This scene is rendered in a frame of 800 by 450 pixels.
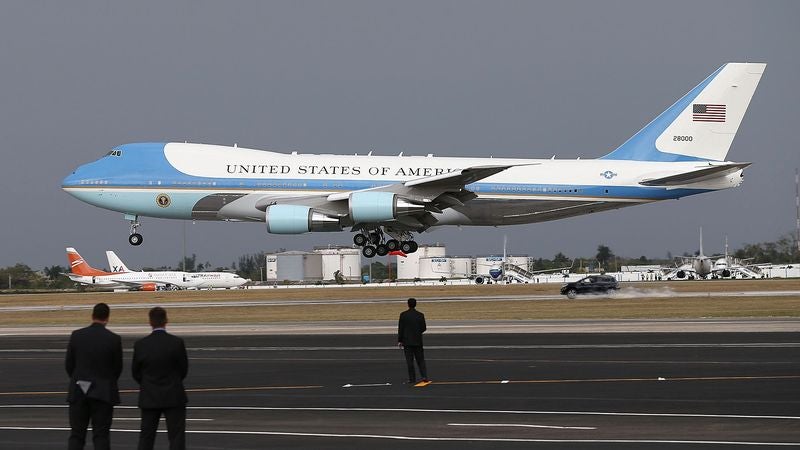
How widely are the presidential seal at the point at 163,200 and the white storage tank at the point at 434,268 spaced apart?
99.5 m

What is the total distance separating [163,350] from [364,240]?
137 ft

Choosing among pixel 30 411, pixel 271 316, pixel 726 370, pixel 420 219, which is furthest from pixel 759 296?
pixel 30 411

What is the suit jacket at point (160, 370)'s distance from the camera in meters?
12.3

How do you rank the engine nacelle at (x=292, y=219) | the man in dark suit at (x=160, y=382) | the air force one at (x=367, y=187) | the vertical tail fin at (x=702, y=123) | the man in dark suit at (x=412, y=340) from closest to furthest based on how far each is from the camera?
1. the man in dark suit at (x=160, y=382)
2. the man in dark suit at (x=412, y=340)
3. the engine nacelle at (x=292, y=219)
4. the air force one at (x=367, y=187)
5. the vertical tail fin at (x=702, y=123)

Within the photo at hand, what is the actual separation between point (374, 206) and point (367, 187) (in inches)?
95.7

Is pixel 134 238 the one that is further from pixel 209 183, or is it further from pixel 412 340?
pixel 412 340

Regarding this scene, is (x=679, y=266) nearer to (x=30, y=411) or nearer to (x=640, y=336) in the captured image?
(x=640, y=336)

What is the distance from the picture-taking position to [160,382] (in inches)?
487

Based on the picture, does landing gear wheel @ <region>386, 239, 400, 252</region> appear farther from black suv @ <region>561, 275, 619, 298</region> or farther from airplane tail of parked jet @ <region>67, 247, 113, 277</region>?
airplane tail of parked jet @ <region>67, 247, 113, 277</region>

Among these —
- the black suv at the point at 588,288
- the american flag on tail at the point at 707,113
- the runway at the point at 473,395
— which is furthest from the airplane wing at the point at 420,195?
the runway at the point at 473,395

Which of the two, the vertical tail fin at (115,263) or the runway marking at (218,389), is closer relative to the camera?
the runway marking at (218,389)

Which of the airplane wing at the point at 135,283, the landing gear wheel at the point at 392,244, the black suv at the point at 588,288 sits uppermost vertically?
the landing gear wheel at the point at 392,244

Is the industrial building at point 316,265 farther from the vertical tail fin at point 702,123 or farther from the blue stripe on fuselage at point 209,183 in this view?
the blue stripe on fuselage at point 209,183

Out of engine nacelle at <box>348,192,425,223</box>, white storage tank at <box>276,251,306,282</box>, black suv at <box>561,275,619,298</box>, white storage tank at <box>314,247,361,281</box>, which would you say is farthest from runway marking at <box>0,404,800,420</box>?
white storage tank at <box>276,251,306,282</box>
